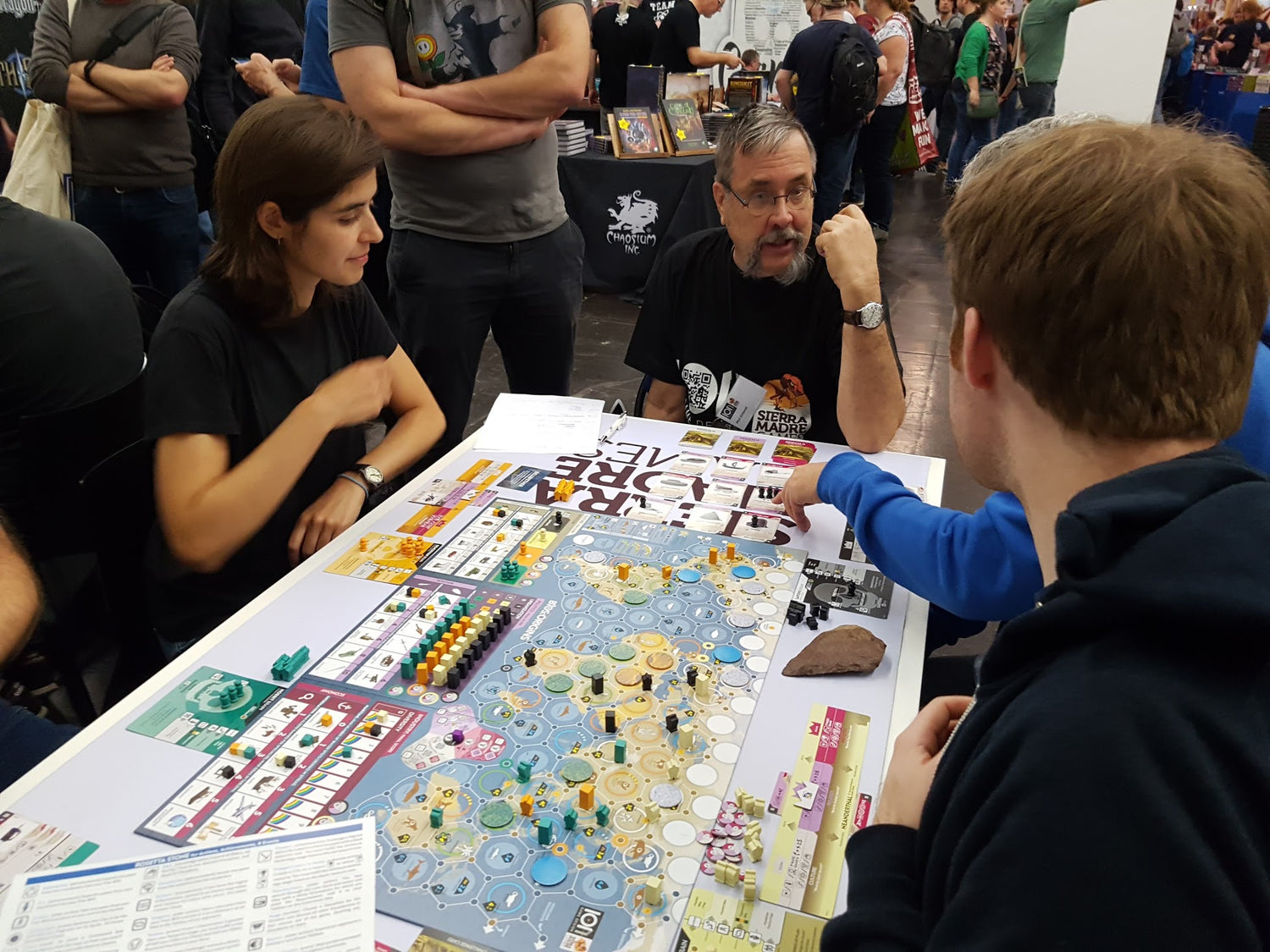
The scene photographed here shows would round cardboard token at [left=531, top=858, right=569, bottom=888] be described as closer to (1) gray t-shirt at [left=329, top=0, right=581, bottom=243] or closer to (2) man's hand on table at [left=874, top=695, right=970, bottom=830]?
(2) man's hand on table at [left=874, top=695, right=970, bottom=830]

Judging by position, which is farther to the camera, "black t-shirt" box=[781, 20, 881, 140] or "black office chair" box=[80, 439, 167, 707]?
"black t-shirt" box=[781, 20, 881, 140]

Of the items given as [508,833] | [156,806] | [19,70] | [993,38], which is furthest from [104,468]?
[993,38]

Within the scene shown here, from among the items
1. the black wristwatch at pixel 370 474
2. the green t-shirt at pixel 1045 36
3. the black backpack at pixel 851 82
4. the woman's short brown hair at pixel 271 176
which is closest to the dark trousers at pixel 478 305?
the black wristwatch at pixel 370 474

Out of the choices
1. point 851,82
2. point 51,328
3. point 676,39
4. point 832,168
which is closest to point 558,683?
point 51,328

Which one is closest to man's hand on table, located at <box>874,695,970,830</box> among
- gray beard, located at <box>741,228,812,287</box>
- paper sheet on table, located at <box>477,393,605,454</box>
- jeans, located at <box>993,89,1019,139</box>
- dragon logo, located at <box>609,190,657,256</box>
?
paper sheet on table, located at <box>477,393,605,454</box>

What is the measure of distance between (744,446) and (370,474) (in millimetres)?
811

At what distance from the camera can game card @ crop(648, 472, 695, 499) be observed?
173 centimetres

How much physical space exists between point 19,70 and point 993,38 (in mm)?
7219

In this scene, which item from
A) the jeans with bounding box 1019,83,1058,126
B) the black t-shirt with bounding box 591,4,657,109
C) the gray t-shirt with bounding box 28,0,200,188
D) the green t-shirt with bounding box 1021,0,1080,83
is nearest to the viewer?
the gray t-shirt with bounding box 28,0,200,188

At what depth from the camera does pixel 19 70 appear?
451 centimetres

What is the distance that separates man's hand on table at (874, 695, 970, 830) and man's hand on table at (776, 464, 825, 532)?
1.94 feet

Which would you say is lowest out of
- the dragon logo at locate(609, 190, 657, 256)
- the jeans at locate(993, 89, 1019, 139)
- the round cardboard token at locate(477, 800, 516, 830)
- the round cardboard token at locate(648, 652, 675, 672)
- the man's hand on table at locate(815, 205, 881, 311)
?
the dragon logo at locate(609, 190, 657, 256)

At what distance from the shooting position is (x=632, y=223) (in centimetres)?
532

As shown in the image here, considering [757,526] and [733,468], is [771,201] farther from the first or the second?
[757,526]
